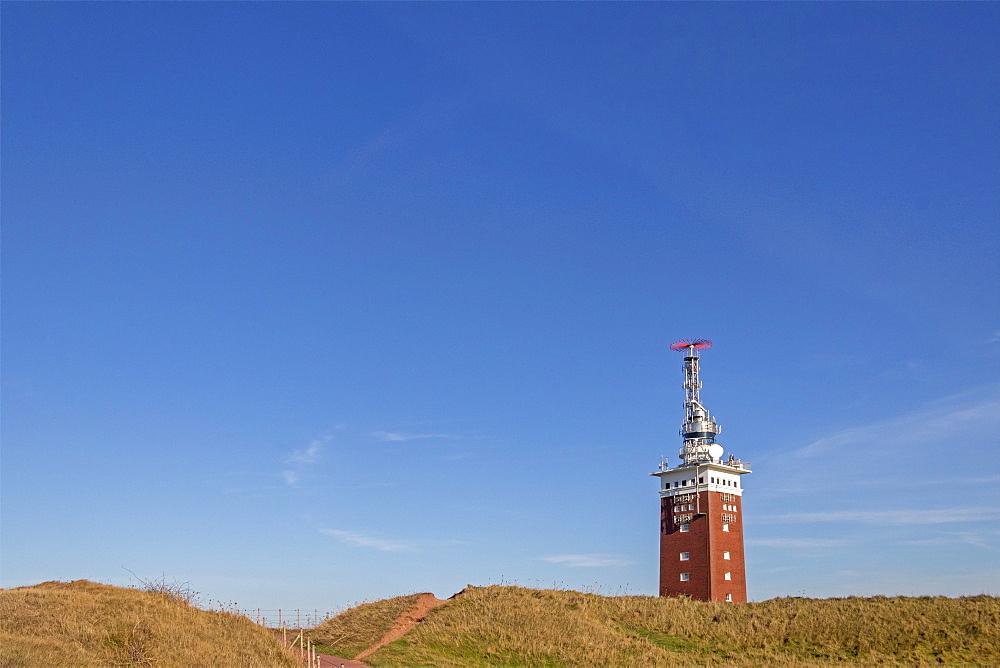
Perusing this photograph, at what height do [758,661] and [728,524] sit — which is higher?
[728,524]

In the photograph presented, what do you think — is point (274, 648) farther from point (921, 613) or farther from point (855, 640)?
point (921, 613)

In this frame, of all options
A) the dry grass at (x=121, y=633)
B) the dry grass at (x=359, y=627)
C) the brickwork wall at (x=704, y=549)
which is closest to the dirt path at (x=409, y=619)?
the dry grass at (x=359, y=627)

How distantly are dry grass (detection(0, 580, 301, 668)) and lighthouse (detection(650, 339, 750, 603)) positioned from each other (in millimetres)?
41692

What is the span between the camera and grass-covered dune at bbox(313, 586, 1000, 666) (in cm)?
4406

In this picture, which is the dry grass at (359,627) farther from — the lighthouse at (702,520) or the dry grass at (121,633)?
the lighthouse at (702,520)

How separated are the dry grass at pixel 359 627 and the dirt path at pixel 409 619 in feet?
1.09

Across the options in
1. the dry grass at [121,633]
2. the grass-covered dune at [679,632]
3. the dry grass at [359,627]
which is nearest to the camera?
the dry grass at [121,633]

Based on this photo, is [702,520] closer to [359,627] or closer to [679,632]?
[679,632]

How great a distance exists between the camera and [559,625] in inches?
1925

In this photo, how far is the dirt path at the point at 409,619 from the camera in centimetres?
4825

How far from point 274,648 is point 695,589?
141ft

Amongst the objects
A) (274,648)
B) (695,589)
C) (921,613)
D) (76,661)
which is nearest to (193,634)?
(274,648)

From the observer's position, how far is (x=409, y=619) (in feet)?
169

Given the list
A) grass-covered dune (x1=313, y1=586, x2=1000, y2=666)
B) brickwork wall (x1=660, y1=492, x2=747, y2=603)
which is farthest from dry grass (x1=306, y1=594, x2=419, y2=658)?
brickwork wall (x1=660, y1=492, x2=747, y2=603)
